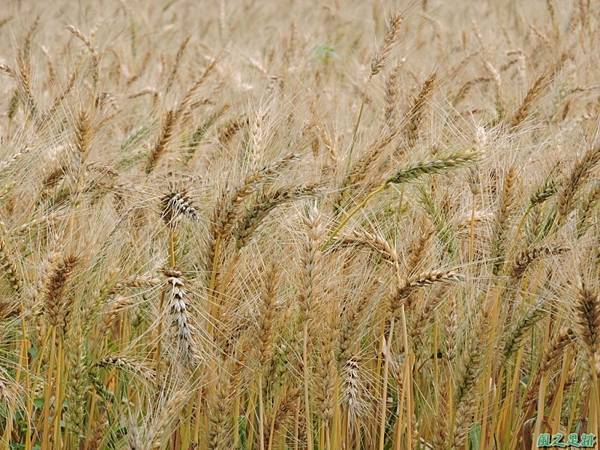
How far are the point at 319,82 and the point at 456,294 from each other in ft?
10.2

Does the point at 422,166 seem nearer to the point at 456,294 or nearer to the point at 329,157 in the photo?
the point at 456,294

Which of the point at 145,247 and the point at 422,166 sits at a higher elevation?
the point at 422,166

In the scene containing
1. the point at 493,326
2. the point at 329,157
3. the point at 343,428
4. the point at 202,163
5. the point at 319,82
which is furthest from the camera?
the point at 319,82

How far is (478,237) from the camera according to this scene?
2.27 metres

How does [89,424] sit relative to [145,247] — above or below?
below

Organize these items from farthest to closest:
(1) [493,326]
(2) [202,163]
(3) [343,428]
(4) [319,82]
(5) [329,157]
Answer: (4) [319,82], (2) [202,163], (5) [329,157], (3) [343,428], (1) [493,326]

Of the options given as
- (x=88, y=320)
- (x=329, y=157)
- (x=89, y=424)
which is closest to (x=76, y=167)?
(x=88, y=320)

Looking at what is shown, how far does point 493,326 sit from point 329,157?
0.94 metres

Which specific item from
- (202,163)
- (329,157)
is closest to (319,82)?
(202,163)

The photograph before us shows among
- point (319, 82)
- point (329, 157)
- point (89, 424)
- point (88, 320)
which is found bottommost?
point (89, 424)

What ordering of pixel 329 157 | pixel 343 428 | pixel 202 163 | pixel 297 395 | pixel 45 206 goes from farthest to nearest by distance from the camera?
pixel 202 163, pixel 329 157, pixel 45 206, pixel 343 428, pixel 297 395

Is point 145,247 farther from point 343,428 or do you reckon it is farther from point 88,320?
point 343,428

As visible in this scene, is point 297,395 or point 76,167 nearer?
point 297,395

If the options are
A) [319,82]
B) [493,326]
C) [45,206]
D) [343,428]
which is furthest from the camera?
[319,82]
